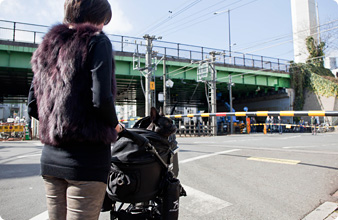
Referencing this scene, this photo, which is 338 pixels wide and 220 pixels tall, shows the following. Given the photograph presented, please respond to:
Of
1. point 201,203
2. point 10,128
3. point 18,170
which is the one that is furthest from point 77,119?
point 10,128

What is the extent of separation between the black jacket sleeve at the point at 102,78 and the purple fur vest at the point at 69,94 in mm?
46

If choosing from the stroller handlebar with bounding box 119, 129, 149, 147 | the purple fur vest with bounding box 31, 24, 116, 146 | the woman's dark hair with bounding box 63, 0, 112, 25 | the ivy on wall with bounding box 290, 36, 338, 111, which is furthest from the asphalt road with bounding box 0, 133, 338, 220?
the ivy on wall with bounding box 290, 36, 338, 111

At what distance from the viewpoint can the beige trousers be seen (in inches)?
52.1

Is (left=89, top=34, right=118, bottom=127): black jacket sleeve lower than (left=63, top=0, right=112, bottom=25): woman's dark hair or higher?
lower

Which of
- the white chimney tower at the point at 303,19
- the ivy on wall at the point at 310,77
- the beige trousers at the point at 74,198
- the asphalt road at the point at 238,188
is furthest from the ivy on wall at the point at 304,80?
the beige trousers at the point at 74,198

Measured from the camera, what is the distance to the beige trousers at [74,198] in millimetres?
1323

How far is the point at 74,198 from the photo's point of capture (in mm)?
1329

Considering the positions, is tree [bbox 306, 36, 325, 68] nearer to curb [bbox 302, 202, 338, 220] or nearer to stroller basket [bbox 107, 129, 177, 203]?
curb [bbox 302, 202, 338, 220]

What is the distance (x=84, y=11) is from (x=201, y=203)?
2891 mm

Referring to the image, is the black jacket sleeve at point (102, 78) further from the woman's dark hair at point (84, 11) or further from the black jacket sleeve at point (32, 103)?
the black jacket sleeve at point (32, 103)

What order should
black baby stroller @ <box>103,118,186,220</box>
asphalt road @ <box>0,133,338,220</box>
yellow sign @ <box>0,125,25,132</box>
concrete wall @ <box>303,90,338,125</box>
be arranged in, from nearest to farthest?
black baby stroller @ <box>103,118,186,220</box> < asphalt road @ <box>0,133,338,220</box> < yellow sign @ <box>0,125,25,132</box> < concrete wall @ <box>303,90,338,125</box>

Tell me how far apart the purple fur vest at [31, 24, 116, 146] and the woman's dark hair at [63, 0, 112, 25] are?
0.38 feet

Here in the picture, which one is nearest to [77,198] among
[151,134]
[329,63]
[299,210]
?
[151,134]

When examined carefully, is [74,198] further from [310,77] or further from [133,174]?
[310,77]
